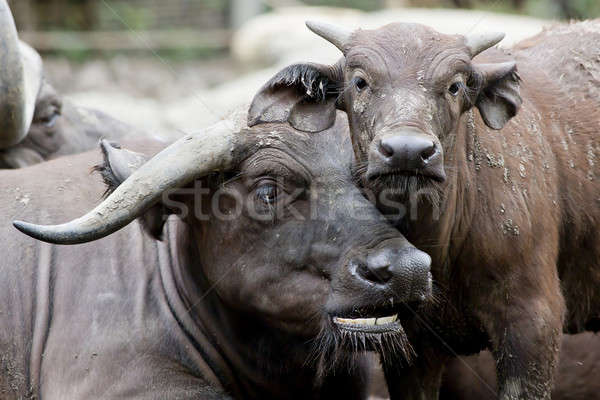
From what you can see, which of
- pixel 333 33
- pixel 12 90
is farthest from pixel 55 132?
pixel 333 33

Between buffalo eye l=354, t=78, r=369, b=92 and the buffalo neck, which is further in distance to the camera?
the buffalo neck

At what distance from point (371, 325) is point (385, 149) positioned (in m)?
0.92

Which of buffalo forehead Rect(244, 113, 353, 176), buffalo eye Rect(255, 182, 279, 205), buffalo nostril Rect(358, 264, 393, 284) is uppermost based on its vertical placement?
buffalo forehead Rect(244, 113, 353, 176)

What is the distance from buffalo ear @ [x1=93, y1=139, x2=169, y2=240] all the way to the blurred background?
9580 mm

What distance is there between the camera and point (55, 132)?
27.3ft

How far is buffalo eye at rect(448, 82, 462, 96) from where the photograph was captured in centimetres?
512

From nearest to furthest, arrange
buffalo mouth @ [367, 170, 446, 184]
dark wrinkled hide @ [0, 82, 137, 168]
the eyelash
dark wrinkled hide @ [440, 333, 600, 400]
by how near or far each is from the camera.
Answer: buffalo mouth @ [367, 170, 446, 184] → the eyelash → dark wrinkled hide @ [440, 333, 600, 400] → dark wrinkled hide @ [0, 82, 137, 168]

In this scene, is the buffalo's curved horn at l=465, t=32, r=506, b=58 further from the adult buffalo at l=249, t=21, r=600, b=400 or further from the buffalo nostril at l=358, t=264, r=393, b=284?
the buffalo nostril at l=358, t=264, r=393, b=284

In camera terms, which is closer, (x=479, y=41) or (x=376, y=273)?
(x=376, y=273)

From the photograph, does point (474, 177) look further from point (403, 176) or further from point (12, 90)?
point (12, 90)

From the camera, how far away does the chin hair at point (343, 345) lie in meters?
5.06

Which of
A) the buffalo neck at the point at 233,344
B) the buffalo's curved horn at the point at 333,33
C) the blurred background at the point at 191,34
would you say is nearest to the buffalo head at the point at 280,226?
the buffalo neck at the point at 233,344

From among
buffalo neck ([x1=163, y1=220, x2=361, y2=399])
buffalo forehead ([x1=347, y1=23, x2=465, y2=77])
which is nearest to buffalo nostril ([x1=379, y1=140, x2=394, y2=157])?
buffalo forehead ([x1=347, y1=23, x2=465, y2=77])

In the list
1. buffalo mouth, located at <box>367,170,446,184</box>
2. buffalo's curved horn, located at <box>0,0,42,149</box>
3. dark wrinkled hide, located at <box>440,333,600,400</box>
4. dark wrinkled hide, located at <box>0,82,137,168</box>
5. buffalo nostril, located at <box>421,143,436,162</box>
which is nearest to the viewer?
buffalo nostril, located at <box>421,143,436,162</box>
